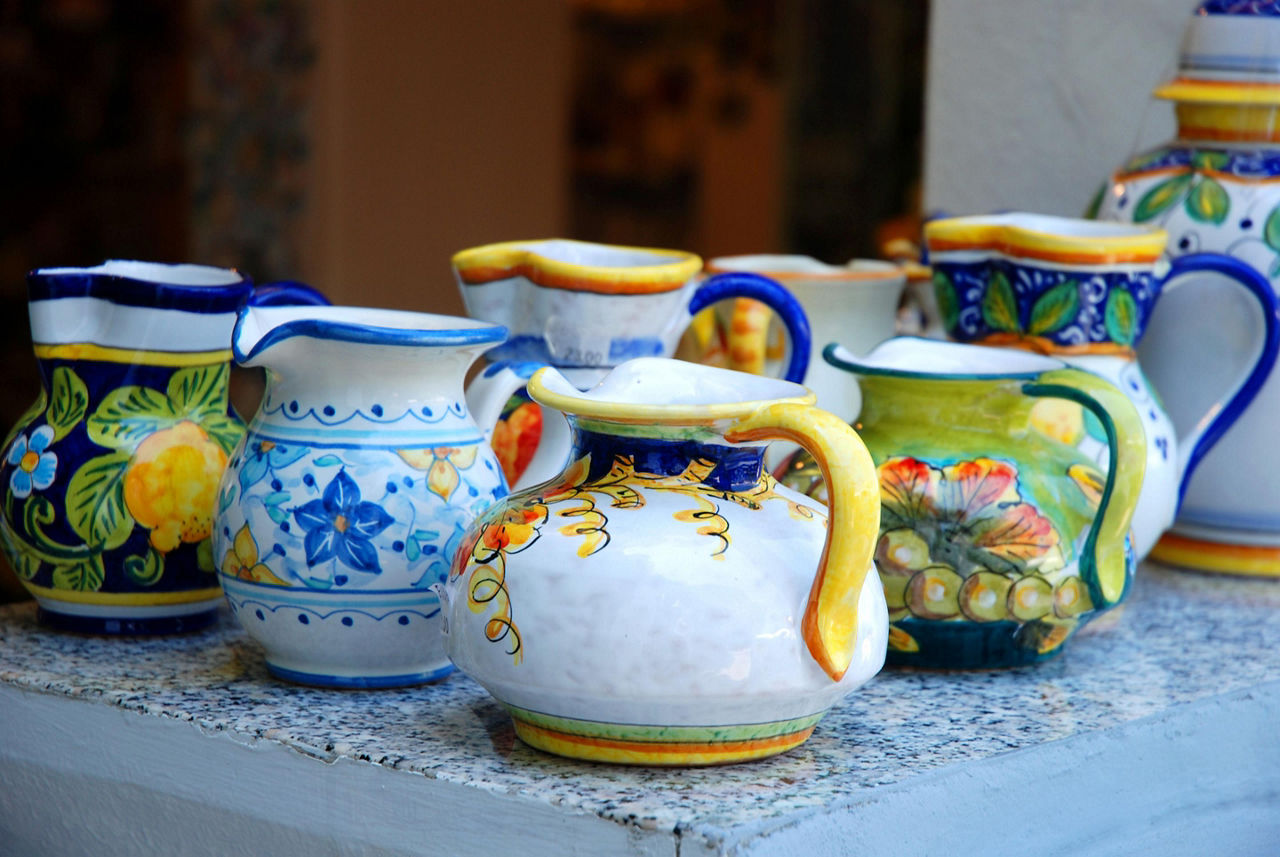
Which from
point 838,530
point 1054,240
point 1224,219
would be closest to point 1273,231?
point 1224,219

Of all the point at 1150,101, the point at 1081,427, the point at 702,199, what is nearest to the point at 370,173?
the point at 702,199

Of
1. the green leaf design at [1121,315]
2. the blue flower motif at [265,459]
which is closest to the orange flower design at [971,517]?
the green leaf design at [1121,315]

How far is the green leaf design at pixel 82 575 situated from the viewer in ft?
3.56

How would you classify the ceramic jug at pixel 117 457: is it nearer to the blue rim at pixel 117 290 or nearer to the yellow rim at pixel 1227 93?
the blue rim at pixel 117 290

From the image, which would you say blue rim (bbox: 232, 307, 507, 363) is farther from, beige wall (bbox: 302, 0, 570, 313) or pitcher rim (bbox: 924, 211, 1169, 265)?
beige wall (bbox: 302, 0, 570, 313)

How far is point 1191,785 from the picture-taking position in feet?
3.33

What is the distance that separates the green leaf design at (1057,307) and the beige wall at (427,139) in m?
2.16

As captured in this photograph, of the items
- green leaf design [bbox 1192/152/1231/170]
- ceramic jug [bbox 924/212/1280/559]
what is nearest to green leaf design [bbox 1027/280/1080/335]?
ceramic jug [bbox 924/212/1280/559]

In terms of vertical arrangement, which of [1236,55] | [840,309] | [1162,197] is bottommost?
[840,309]

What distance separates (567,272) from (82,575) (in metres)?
0.39

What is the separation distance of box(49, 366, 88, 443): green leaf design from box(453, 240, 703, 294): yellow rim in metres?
0.28

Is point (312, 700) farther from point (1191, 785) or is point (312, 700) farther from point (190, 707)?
point (1191, 785)

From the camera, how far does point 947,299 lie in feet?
4.40

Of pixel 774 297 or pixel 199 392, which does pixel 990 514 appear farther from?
pixel 199 392
